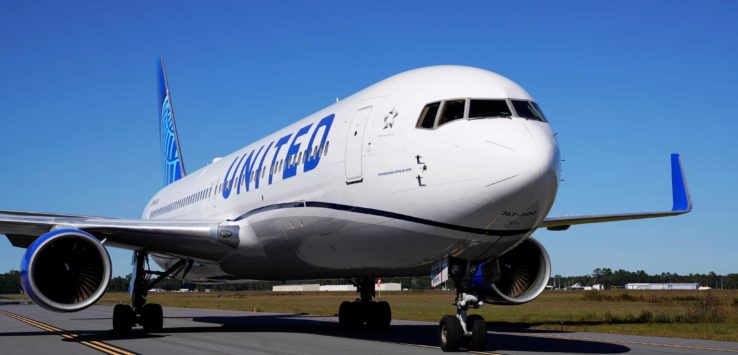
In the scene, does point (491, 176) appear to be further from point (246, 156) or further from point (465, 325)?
point (246, 156)

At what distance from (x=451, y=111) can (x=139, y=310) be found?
10540mm

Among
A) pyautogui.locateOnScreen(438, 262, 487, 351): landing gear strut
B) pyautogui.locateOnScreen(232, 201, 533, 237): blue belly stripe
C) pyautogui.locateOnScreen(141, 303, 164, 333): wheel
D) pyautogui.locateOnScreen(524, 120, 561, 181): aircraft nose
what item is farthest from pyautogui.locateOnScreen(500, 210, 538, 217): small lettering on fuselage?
pyautogui.locateOnScreen(141, 303, 164, 333): wheel

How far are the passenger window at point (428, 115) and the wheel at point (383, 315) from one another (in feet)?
28.1

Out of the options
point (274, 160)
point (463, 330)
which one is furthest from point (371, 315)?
point (463, 330)

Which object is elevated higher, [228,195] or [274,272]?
[228,195]

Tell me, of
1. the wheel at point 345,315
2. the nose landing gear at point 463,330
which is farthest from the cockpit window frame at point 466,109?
the wheel at point 345,315

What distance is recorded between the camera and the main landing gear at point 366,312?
64.7ft

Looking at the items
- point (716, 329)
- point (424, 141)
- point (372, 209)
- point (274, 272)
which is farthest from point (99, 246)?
point (716, 329)

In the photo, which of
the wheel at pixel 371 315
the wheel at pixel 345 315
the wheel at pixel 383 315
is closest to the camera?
the wheel at pixel 383 315

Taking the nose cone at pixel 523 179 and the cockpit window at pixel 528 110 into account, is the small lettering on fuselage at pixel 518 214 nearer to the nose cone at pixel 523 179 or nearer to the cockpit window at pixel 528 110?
the nose cone at pixel 523 179

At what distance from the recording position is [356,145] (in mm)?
13125

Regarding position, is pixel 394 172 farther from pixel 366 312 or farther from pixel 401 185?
pixel 366 312

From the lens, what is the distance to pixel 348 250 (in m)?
13.8

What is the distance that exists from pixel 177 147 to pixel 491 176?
2468cm
